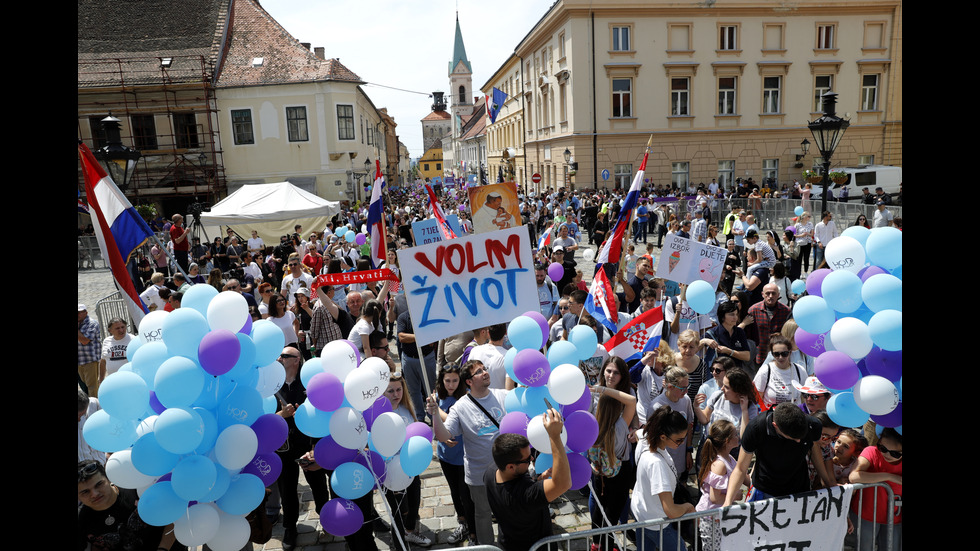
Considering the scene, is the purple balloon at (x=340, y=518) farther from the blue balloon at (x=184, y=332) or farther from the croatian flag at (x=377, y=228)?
the croatian flag at (x=377, y=228)

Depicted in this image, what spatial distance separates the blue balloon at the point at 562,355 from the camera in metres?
4.31

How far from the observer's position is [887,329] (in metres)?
3.52

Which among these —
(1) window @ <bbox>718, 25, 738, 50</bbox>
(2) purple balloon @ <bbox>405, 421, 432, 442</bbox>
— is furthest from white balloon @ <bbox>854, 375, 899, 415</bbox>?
(1) window @ <bbox>718, 25, 738, 50</bbox>

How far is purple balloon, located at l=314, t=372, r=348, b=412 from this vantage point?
150 inches

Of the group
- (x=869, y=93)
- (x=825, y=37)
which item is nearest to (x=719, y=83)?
(x=825, y=37)

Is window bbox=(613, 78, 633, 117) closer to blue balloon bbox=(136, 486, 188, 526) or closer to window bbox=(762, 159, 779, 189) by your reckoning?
window bbox=(762, 159, 779, 189)

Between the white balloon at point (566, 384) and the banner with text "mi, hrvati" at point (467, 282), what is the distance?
3.34ft

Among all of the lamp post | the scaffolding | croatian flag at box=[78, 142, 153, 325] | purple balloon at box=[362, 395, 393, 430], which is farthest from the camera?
the scaffolding

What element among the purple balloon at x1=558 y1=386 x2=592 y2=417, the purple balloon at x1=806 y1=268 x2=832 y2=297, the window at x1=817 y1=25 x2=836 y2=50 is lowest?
the purple balloon at x1=558 y1=386 x2=592 y2=417

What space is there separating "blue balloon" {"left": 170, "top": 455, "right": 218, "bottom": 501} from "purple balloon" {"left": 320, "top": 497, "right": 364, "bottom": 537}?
79 cm
